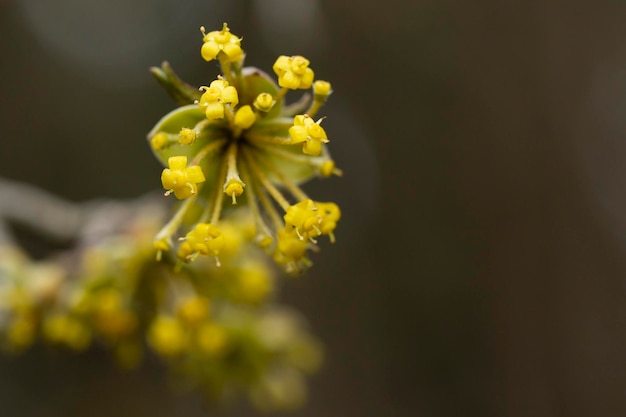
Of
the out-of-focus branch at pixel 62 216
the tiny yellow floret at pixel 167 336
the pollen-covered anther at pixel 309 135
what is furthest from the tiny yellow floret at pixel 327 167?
the out-of-focus branch at pixel 62 216

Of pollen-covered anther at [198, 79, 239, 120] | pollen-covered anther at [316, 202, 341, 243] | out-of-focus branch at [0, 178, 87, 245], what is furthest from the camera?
out-of-focus branch at [0, 178, 87, 245]

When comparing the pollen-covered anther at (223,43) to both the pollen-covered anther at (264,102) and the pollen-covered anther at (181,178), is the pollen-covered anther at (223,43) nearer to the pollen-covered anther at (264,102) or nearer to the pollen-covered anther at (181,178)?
the pollen-covered anther at (264,102)

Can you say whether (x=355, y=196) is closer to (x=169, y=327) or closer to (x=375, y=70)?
(x=375, y=70)

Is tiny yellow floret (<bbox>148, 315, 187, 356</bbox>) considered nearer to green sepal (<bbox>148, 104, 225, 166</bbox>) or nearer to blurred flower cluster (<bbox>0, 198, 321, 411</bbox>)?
blurred flower cluster (<bbox>0, 198, 321, 411</bbox>)

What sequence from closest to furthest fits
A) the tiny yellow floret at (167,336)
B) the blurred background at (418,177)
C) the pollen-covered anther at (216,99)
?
the pollen-covered anther at (216,99) < the tiny yellow floret at (167,336) < the blurred background at (418,177)

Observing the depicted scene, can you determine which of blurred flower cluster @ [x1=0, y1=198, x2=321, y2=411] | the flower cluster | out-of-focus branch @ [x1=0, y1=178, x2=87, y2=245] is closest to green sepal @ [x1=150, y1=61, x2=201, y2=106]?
the flower cluster

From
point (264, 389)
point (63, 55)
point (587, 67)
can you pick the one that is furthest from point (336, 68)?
point (264, 389)

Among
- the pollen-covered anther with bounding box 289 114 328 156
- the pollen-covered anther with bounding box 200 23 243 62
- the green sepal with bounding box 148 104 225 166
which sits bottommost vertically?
the pollen-covered anther with bounding box 289 114 328 156

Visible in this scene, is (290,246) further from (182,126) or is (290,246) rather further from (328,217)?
(182,126)
